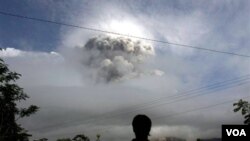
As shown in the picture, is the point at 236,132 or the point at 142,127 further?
the point at 236,132

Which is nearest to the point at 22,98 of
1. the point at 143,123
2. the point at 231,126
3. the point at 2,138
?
the point at 2,138

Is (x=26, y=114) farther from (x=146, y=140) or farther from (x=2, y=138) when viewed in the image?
(x=146, y=140)

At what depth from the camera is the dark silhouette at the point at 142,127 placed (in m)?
4.82

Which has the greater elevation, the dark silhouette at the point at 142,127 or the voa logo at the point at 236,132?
the voa logo at the point at 236,132

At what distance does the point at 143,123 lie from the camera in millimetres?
4832

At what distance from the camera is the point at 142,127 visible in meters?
4.85

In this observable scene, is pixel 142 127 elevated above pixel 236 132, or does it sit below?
below

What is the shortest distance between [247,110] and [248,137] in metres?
26.1

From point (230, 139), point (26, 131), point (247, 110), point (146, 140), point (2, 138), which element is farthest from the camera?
point (26, 131)

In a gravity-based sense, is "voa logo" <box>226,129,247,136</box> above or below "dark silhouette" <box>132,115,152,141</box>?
above

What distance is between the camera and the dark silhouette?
4.82 meters

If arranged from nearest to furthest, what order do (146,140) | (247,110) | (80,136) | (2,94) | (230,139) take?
(146,140) → (230,139) → (247,110) → (2,94) → (80,136)

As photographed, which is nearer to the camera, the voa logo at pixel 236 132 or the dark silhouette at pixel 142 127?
the dark silhouette at pixel 142 127

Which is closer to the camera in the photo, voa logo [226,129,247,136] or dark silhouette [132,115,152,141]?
dark silhouette [132,115,152,141]
